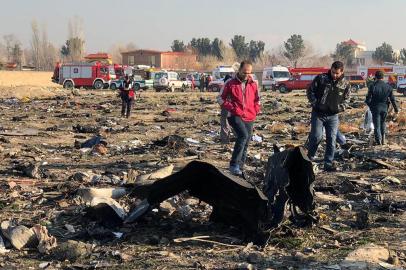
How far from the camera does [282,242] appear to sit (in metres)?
4.69

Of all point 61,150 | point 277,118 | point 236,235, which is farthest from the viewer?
point 277,118

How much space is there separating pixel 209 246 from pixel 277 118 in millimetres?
14367

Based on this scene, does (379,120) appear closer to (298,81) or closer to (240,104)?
(240,104)

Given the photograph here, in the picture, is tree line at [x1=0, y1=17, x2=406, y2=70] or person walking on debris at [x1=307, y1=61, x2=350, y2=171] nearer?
person walking on debris at [x1=307, y1=61, x2=350, y2=171]

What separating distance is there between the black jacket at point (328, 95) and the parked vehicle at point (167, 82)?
3806cm

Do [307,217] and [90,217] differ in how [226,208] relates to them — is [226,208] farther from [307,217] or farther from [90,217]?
[90,217]

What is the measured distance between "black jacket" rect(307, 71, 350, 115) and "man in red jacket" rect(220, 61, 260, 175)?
35.4 inches

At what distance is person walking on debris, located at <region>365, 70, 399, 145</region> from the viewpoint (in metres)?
11.0

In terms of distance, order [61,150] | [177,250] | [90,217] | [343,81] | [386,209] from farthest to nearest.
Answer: [61,150]
[343,81]
[386,209]
[90,217]
[177,250]

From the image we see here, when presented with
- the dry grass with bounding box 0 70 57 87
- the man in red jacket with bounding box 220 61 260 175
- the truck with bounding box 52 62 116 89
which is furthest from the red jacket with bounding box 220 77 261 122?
the dry grass with bounding box 0 70 57 87

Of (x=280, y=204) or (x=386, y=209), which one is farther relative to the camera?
(x=386, y=209)

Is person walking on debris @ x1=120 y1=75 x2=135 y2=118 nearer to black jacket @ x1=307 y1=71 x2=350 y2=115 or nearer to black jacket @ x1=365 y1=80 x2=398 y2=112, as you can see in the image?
black jacket @ x1=365 y1=80 x2=398 y2=112

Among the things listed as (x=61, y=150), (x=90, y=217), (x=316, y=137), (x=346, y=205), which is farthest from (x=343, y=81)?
(x=61, y=150)

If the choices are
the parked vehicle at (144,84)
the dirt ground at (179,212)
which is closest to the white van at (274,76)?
the parked vehicle at (144,84)
